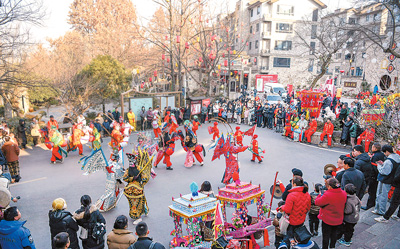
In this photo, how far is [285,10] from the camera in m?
35.9

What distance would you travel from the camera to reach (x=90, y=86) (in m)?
16.1

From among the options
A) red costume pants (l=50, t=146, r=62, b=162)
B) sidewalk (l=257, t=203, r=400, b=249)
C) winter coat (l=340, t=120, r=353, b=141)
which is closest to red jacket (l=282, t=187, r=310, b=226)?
sidewalk (l=257, t=203, r=400, b=249)

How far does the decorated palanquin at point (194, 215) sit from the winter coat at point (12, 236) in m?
2.17

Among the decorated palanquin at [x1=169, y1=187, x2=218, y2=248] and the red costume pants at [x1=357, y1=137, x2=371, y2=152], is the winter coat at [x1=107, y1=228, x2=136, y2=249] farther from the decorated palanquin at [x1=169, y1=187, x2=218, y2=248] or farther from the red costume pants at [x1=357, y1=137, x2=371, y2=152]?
the red costume pants at [x1=357, y1=137, x2=371, y2=152]

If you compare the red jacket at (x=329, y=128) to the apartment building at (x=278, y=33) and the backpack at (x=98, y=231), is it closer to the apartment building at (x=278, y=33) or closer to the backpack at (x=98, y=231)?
the backpack at (x=98, y=231)

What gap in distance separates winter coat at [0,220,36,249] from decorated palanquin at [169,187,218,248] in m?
2.17

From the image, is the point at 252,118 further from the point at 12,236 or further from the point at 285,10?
the point at 285,10

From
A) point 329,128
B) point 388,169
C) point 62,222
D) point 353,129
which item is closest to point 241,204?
point 62,222

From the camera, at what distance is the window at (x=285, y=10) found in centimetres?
3566

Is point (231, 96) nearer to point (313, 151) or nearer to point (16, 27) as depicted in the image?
point (313, 151)

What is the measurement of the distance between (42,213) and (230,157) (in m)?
4.84

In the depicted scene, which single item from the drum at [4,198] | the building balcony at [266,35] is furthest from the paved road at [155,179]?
the building balcony at [266,35]

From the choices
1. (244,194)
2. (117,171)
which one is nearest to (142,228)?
(244,194)

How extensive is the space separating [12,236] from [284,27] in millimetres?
38103
